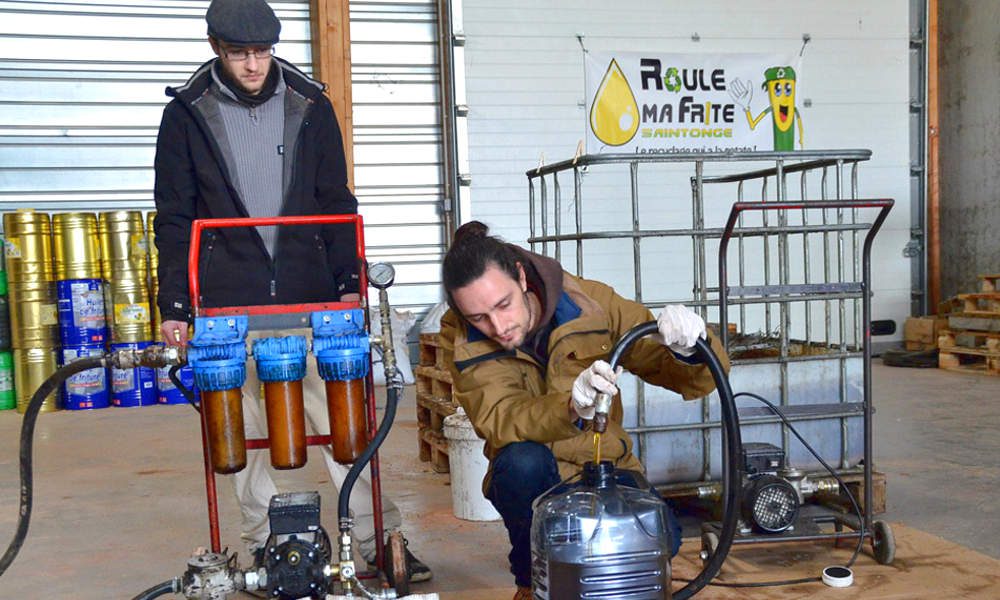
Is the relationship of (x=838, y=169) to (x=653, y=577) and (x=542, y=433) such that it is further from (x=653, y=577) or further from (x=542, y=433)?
(x=653, y=577)

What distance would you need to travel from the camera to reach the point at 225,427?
7.27 ft

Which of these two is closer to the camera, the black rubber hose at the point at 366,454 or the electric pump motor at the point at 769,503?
the black rubber hose at the point at 366,454

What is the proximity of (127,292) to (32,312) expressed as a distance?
0.67 meters

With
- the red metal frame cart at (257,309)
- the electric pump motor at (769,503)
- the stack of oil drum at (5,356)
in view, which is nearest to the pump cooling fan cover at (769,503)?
the electric pump motor at (769,503)

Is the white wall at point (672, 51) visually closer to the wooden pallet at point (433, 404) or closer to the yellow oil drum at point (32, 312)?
the wooden pallet at point (433, 404)

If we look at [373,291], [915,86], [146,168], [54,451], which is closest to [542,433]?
[54,451]

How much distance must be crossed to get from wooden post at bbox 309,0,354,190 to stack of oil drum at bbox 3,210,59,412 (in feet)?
7.53

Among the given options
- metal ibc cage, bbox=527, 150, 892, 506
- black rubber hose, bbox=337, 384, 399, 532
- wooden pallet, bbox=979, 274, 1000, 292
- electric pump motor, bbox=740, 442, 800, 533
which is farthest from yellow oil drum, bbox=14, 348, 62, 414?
wooden pallet, bbox=979, 274, 1000, 292

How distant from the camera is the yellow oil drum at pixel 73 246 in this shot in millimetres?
6879

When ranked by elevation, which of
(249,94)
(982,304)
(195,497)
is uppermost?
(249,94)

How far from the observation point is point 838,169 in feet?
10.6

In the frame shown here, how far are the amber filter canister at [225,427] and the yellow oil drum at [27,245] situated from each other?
5.30 m

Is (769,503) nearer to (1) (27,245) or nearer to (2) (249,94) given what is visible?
(2) (249,94)

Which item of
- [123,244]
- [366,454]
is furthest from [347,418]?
[123,244]
